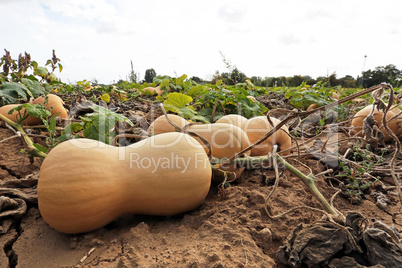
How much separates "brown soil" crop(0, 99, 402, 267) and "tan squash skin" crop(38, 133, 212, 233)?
0.09 meters

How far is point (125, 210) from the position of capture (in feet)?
4.68

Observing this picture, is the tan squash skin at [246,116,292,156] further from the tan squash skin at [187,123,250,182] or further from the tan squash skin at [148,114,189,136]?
the tan squash skin at [148,114,189,136]

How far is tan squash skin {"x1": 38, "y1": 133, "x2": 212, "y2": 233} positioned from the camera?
124 centimetres

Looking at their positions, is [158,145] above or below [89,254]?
above

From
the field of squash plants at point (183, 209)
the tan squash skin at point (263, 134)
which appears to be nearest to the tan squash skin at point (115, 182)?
the field of squash plants at point (183, 209)

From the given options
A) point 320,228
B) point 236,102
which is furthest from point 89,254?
point 236,102

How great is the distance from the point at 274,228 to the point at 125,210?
2.51ft

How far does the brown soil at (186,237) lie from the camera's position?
1.07m

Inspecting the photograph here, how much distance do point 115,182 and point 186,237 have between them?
0.44m

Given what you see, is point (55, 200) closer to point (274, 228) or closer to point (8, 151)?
point (274, 228)

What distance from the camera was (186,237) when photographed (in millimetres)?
1229

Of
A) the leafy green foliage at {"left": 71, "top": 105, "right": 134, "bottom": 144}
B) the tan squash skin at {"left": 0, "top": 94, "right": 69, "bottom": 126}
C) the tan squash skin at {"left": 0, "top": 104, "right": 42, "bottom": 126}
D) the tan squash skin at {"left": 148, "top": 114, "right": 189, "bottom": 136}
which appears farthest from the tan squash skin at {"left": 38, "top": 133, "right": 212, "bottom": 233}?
the tan squash skin at {"left": 0, "top": 104, "right": 42, "bottom": 126}

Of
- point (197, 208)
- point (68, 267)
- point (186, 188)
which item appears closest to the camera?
point (68, 267)

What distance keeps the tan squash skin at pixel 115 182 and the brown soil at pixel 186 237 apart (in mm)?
85
